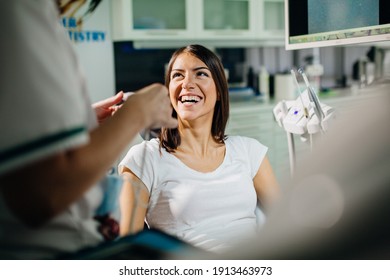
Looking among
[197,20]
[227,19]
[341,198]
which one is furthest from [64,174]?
[227,19]

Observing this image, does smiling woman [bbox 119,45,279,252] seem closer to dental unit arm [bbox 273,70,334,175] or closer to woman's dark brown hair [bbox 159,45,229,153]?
woman's dark brown hair [bbox 159,45,229,153]

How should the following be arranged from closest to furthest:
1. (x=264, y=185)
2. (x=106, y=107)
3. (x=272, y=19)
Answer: (x=106, y=107) → (x=264, y=185) → (x=272, y=19)

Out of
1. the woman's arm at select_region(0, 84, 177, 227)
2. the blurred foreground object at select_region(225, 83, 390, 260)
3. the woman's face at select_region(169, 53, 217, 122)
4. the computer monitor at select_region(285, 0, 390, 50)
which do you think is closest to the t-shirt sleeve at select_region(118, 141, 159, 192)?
the woman's face at select_region(169, 53, 217, 122)

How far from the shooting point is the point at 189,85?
1.44 metres

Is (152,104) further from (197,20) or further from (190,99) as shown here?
(197,20)

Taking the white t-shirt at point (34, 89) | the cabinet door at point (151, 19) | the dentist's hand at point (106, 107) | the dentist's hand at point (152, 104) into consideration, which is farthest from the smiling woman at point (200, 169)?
the cabinet door at point (151, 19)

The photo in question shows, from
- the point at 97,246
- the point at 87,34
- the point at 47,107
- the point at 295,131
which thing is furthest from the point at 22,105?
the point at 87,34

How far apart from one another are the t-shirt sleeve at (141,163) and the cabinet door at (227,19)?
2015mm

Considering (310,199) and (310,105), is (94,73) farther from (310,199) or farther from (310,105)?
(310,199)

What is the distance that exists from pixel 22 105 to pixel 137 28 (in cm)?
254

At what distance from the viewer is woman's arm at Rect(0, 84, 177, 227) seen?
1.82 feet

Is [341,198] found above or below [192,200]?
above

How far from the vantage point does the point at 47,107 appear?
0.56m

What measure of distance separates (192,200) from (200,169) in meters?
0.11
